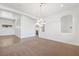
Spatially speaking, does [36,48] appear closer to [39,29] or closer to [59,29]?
[39,29]

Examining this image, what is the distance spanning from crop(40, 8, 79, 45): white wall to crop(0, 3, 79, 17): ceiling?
0.11 meters

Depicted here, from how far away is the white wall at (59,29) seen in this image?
6.26ft

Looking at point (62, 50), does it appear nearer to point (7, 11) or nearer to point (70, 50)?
point (70, 50)

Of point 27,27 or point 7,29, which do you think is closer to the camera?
point 7,29

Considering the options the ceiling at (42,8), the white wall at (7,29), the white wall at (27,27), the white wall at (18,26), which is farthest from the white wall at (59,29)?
the white wall at (7,29)

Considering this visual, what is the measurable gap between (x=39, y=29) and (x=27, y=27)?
325 millimetres

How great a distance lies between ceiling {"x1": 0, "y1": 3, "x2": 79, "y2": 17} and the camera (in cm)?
193

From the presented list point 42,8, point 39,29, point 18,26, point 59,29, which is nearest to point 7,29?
point 18,26

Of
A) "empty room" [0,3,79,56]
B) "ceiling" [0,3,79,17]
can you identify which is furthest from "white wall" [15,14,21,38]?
"ceiling" [0,3,79,17]

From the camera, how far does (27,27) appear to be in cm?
213

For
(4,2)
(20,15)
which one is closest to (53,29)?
(20,15)

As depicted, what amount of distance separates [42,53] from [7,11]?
4.33 feet

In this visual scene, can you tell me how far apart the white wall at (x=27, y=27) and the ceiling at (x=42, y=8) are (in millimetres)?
199

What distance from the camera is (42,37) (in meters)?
2.15
